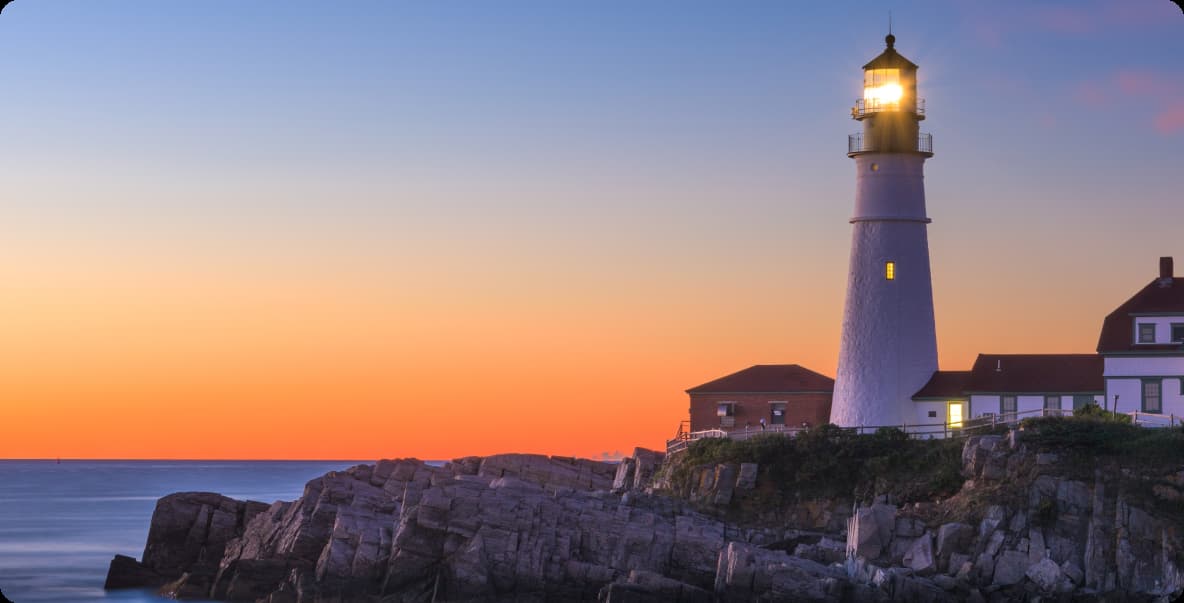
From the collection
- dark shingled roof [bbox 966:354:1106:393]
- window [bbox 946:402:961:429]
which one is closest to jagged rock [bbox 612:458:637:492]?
window [bbox 946:402:961:429]

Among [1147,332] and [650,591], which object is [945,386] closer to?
[1147,332]

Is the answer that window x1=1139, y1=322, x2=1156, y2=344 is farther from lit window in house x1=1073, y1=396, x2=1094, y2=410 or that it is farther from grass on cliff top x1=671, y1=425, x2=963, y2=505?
grass on cliff top x1=671, y1=425, x2=963, y2=505

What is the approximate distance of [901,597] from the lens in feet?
119

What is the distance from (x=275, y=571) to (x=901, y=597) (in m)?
15.6

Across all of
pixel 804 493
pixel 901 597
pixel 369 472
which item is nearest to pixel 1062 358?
pixel 804 493

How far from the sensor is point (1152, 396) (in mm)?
48562

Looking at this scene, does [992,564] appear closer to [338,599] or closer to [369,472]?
[338,599]

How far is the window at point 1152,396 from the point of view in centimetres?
4844

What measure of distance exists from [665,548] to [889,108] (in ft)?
64.5

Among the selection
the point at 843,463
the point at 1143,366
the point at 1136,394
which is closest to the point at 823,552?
the point at 843,463

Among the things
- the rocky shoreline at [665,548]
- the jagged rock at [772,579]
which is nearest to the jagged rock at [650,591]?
the rocky shoreline at [665,548]

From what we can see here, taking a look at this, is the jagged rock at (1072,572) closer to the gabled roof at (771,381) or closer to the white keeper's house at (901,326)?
the white keeper's house at (901,326)

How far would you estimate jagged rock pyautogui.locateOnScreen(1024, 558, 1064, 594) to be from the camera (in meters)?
38.4

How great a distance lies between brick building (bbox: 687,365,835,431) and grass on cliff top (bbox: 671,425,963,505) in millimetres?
7713
